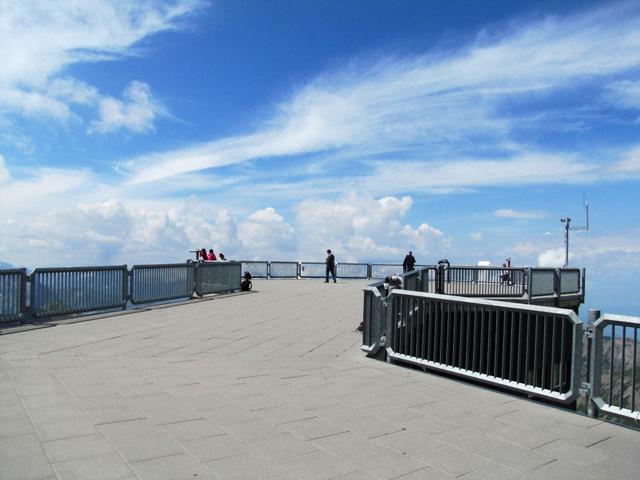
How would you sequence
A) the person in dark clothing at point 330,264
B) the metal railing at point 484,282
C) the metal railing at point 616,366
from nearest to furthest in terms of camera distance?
the metal railing at point 616,366 → the metal railing at point 484,282 → the person in dark clothing at point 330,264

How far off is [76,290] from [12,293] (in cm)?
169

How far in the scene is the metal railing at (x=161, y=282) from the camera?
14.8 meters

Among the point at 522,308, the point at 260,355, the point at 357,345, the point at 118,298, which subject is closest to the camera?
the point at 522,308

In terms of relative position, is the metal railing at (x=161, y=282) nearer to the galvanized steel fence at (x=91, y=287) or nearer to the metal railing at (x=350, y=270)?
the galvanized steel fence at (x=91, y=287)

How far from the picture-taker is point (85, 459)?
422 centimetres

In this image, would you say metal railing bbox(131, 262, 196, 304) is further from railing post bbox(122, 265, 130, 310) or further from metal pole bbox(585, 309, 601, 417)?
→ metal pole bbox(585, 309, 601, 417)

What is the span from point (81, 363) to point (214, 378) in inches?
89.4

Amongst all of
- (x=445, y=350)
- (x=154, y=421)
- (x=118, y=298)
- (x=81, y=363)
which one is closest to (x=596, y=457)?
(x=445, y=350)

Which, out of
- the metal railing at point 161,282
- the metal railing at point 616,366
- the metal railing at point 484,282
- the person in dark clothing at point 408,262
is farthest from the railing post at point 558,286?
the metal railing at point 616,366

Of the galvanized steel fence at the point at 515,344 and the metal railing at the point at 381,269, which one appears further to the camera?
the metal railing at the point at 381,269

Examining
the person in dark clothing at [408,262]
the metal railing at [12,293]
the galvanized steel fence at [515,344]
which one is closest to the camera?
the galvanized steel fence at [515,344]

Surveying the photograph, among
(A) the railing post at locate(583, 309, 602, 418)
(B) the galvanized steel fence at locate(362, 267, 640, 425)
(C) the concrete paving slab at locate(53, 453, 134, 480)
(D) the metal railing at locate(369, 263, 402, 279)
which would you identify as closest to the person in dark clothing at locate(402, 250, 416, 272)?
(D) the metal railing at locate(369, 263, 402, 279)

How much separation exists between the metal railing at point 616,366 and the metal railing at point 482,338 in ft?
0.66

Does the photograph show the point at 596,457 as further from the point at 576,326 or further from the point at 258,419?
the point at 258,419
